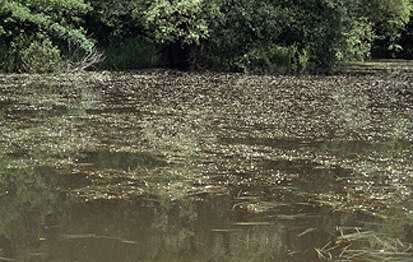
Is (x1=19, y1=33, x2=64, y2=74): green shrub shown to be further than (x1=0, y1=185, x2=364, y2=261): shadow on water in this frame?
Yes

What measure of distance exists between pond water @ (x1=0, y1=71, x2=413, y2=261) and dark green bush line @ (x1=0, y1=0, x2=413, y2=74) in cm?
603

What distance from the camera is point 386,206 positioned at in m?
3.29

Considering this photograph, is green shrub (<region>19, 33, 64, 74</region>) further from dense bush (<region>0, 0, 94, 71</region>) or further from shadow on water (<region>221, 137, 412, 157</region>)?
shadow on water (<region>221, 137, 412, 157</region>)

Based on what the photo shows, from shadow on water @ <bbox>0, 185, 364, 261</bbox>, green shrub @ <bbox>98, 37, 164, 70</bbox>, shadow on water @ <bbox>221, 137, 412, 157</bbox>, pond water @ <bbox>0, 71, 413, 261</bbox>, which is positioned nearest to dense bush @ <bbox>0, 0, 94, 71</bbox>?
green shrub @ <bbox>98, 37, 164, 70</bbox>

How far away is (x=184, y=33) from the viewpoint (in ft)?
45.4

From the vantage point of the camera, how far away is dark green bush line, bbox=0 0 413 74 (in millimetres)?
13164

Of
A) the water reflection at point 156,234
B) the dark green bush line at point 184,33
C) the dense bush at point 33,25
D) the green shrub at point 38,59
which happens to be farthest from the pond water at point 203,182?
the dark green bush line at point 184,33

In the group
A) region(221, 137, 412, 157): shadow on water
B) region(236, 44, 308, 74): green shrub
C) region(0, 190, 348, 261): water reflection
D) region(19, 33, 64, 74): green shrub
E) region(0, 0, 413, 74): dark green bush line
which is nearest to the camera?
region(0, 190, 348, 261): water reflection

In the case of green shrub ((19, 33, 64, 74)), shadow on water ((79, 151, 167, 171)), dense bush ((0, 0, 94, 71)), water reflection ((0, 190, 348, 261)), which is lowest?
water reflection ((0, 190, 348, 261))

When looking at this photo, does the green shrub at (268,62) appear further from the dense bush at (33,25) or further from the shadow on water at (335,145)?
the shadow on water at (335,145)

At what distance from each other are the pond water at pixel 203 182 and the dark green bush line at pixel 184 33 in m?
6.03

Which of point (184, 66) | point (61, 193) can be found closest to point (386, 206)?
point (61, 193)

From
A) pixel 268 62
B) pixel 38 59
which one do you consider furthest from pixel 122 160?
pixel 268 62

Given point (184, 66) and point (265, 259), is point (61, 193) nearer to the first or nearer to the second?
point (265, 259)
